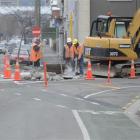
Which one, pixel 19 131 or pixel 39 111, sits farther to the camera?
pixel 39 111

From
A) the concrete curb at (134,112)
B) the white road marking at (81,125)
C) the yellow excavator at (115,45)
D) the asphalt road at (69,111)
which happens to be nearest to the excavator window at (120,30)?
the yellow excavator at (115,45)

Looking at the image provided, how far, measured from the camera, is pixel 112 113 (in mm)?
16031

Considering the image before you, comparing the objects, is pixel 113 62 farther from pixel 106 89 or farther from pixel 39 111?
pixel 39 111

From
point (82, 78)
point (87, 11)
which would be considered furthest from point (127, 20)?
point (87, 11)

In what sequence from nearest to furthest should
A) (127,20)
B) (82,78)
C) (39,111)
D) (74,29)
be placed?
(39,111) < (82,78) < (127,20) < (74,29)

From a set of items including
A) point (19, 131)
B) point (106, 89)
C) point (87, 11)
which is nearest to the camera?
point (19, 131)

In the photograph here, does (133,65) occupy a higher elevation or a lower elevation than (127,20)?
lower

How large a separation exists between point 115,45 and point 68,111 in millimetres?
14214

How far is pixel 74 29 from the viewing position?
47594 mm

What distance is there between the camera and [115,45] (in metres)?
29.8

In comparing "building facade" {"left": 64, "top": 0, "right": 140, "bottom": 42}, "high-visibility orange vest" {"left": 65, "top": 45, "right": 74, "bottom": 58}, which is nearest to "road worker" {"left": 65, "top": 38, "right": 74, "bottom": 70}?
"high-visibility orange vest" {"left": 65, "top": 45, "right": 74, "bottom": 58}

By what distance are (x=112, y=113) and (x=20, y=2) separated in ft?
316

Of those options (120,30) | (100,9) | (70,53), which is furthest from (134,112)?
(100,9)

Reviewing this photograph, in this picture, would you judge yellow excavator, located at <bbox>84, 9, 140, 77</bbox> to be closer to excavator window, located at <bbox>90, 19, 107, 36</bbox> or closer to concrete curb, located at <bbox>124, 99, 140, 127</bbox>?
excavator window, located at <bbox>90, 19, 107, 36</bbox>
